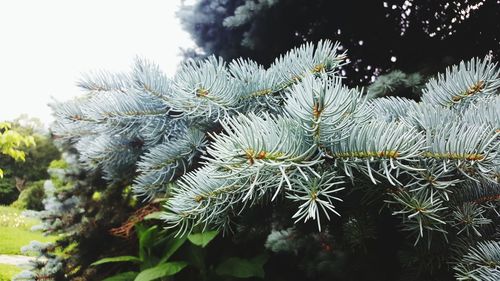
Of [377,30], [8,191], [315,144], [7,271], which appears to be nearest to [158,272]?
[315,144]

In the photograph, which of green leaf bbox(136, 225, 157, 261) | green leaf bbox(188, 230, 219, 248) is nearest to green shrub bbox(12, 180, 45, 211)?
green leaf bbox(136, 225, 157, 261)

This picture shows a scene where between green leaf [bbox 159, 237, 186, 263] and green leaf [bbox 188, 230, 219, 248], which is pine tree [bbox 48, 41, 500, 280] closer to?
green leaf [bbox 188, 230, 219, 248]

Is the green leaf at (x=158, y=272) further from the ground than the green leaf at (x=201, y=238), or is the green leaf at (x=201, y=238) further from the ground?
the green leaf at (x=201, y=238)

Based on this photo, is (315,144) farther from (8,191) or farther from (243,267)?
(8,191)

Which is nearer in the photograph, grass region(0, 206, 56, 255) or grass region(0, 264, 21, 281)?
grass region(0, 264, 21, 281)

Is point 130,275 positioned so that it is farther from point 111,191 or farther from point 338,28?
point 338,28

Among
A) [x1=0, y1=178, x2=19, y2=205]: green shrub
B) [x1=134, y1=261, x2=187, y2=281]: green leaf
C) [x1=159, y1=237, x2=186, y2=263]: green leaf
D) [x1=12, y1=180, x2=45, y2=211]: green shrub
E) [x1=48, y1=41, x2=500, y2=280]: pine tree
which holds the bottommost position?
Answer: [x1=134, y1=261, x2=187, y2=281]: green leaf

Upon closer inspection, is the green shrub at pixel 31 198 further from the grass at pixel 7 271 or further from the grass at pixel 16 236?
the grass at pixel 7 271

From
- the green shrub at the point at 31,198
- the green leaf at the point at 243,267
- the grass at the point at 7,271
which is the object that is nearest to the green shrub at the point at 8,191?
the green shrub at the point at 31,198
